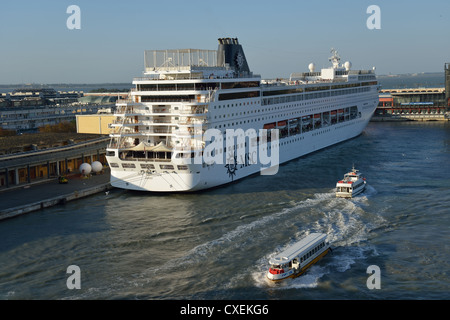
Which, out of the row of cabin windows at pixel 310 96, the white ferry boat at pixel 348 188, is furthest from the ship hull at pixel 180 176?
the white ferry boat at pixel 348 188

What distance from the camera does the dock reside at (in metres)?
29.6

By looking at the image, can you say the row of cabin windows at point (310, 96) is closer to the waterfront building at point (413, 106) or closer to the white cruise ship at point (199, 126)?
the white cruise ship at point (199, 126)

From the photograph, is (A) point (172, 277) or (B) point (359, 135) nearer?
(A) point (172, 277)

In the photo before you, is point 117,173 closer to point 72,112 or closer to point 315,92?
point 315,92

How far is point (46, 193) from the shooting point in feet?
109

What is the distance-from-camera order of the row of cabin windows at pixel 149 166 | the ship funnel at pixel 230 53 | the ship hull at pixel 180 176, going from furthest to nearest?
1. the ship funnel at pixel 230 53
2. the ship hull at pixel 180 176
3. the row of cabin windows at pixel 149 166

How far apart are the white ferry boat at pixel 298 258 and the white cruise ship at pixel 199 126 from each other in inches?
488

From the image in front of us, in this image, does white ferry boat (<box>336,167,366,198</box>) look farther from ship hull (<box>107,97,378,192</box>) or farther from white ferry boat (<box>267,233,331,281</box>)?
white ferry boat (<box>267,233,331,281</box>)

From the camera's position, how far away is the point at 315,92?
181 feet

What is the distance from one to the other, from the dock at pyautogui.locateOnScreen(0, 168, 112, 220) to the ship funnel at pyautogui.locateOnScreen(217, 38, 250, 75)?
15485 millimetres

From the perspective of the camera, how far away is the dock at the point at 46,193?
29609 mm

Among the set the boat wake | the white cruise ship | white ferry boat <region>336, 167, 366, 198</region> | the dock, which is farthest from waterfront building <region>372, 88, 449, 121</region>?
the dock
